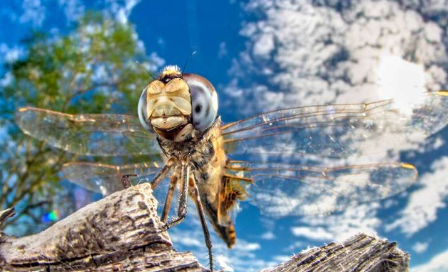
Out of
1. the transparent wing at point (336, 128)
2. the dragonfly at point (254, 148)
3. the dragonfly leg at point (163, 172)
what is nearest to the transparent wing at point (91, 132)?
the dragonfly at point (254, 148)

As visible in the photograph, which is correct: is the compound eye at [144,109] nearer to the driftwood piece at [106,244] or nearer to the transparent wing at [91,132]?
the driftwood piece at [106,244]

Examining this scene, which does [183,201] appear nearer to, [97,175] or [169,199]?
[169,199]

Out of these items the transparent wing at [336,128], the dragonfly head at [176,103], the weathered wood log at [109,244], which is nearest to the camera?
the weathered wood log at [109,244]

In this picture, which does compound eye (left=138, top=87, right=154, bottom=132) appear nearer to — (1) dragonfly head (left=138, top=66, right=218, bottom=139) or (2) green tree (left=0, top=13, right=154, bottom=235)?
(1) dragonfly head (left=138, top=66, right=218, bottom=139)

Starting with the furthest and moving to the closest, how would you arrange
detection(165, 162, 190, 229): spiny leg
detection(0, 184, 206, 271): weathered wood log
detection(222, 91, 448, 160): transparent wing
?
1. detection(222, 91, 448, 160): transparent wing
2. detection(165, 162, 190, 229): spiny leg
3. detection(0, 184, 206, 271): weathered wood log

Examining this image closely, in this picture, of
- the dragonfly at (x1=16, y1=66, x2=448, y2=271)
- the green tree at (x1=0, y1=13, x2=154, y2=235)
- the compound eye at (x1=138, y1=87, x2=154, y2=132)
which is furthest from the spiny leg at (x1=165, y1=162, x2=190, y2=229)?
the green tree at (x1=0, y1=13, x2=154, y2=235)

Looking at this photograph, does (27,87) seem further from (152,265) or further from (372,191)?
(152,265)
